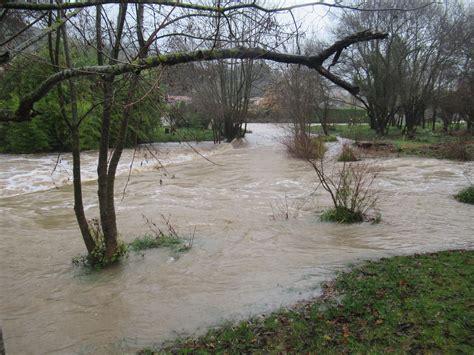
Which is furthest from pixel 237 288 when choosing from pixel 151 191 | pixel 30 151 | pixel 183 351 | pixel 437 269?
pixel 30 151

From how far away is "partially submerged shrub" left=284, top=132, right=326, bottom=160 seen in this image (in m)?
18.1

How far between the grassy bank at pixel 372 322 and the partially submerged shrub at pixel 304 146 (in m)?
12.6

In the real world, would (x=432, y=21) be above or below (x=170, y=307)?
above

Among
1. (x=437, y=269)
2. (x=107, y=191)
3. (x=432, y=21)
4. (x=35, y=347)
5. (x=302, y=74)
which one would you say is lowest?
(x=35, y=347)

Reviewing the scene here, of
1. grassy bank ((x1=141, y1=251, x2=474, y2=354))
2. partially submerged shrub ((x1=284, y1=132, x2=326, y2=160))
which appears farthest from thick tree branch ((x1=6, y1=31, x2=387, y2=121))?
partially submerged shrub ((x1=284, y1=132, x2=326, y2=160))

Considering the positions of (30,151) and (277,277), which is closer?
(277,277)

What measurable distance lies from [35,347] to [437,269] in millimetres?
5044

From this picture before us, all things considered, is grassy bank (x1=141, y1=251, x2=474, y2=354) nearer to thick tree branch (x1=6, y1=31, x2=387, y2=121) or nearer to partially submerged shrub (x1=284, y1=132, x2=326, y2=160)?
thick tree branch (x1=6, y1=31, x2=387, y2=121)

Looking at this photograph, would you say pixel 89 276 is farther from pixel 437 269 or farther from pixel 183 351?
pixel 437 269

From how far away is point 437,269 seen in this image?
5.38 meters

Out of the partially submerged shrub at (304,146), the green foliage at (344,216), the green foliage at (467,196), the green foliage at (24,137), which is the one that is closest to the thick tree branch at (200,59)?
the green foliage at (344,216)

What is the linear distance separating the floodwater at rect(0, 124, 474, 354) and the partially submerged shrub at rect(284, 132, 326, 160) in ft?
11.5

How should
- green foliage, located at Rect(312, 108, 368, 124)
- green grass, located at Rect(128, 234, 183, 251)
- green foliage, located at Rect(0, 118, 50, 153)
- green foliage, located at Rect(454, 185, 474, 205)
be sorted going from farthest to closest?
green foliage, located at Rect(312, 108, 368, 124)
green foliage, located at Rect(0, 118, 50, 153)
green foliage, located at Rect(454, 185, 474, 205)
green grass, located at Rect(128, 234, 183, 251)

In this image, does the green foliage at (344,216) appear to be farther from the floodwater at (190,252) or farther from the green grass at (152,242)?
the green grass at (152,242)
